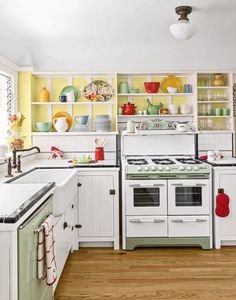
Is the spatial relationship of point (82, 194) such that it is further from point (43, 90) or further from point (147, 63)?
point (147, 63)

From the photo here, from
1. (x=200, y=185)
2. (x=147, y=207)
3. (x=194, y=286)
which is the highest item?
(x=200, y=185)

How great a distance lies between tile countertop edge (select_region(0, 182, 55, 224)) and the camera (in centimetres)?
155

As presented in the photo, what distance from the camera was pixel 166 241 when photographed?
3779 millimetres

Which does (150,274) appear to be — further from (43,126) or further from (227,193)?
(43,126)

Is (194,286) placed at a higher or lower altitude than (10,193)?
lower

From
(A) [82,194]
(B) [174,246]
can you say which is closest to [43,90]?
(A) [82,194]

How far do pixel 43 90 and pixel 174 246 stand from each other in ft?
8.11

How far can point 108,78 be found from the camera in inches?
A: 181

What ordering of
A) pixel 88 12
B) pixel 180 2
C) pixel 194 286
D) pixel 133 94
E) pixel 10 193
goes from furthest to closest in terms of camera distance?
pixel 133 94 → pixel 88 12 → pixel 180 2 → pixel 194 286 → pixel 10 193

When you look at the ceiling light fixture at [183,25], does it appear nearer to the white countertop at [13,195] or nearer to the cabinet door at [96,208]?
the cabinet door at [96,208]

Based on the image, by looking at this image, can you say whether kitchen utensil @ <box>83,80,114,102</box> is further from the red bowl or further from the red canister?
the red canister

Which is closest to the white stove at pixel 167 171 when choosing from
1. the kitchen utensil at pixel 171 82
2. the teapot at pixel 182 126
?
the teapot at pixel 182 126

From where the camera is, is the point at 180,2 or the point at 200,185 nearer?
the point at 180,2

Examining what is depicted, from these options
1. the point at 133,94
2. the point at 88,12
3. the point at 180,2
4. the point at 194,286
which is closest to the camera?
the point at 194,286
